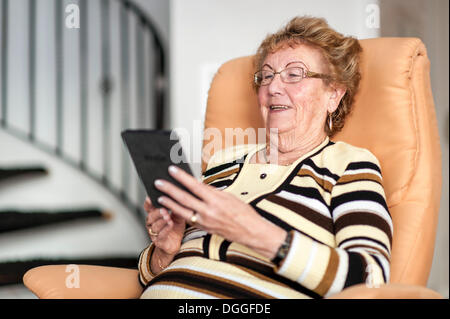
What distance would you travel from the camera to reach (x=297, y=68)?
1.18 metres

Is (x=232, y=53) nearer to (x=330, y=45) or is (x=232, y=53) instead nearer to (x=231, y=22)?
(x=231, y=22)

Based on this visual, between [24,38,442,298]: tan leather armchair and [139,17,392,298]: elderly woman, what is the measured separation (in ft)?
0.19

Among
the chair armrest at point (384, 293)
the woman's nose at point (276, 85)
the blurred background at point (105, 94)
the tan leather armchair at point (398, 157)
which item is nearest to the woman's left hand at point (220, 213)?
the chair armrest at point (384, 293)

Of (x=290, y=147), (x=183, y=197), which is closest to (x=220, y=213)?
(x=183, y=197)

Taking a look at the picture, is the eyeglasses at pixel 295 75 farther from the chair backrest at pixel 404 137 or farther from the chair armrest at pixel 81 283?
the chair armrest at pixel 81 283

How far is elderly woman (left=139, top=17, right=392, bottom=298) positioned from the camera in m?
0.83

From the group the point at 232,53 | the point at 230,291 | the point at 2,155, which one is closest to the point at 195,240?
the point at 230,291

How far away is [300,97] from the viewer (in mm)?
1177

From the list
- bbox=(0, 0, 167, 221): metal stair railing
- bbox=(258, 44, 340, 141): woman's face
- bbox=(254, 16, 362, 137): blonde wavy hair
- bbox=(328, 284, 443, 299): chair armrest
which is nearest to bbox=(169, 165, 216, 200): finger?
bbox=(328, 284, 443, 299): chair armrest

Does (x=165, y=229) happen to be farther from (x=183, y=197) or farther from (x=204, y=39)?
(x=204, y=39)

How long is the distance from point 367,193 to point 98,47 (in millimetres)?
3029

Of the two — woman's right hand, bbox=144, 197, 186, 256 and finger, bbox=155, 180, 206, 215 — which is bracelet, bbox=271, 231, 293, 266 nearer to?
finger, bbox=155, 180, 206, 215

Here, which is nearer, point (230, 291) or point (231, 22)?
point (230, 291)

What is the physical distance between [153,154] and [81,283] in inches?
17.2
